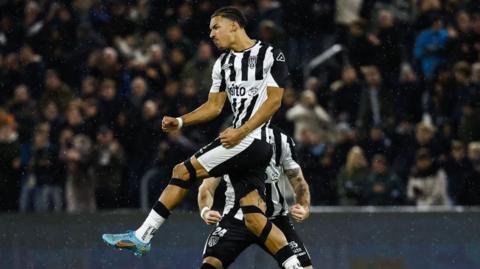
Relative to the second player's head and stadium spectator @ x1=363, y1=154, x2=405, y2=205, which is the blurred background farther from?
the second player's head

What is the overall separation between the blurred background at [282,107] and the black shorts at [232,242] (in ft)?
16.3

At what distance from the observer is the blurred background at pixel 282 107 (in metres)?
12.5

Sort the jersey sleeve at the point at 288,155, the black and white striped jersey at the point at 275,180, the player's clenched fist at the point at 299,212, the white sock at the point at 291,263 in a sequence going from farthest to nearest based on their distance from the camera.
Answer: the jersey sleeve at the point at 288,155
the black and white striped jersey at the point at 275,180
the player's clenched fist at the point at 299,212
the white sock at the point at 291,263

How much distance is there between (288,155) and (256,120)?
382mm

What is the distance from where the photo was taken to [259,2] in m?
13.6

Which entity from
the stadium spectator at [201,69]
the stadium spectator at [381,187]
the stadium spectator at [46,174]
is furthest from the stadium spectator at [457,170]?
the stadium spectator at [46,174]

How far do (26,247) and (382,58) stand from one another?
5.77 meters

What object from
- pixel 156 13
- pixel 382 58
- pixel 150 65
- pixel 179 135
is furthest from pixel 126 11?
pixel 382 58

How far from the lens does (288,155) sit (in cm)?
673

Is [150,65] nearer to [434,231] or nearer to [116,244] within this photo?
[434,231]

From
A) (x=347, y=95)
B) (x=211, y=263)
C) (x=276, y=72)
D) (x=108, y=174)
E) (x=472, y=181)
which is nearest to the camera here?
(x=211, y=263)

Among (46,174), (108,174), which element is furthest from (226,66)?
(46,174)

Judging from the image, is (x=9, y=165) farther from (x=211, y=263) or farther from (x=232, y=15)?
(x=211, y=263)

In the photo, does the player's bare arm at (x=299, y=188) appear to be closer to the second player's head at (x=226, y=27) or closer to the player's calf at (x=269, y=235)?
the player's calf at (x=269, y=235)
